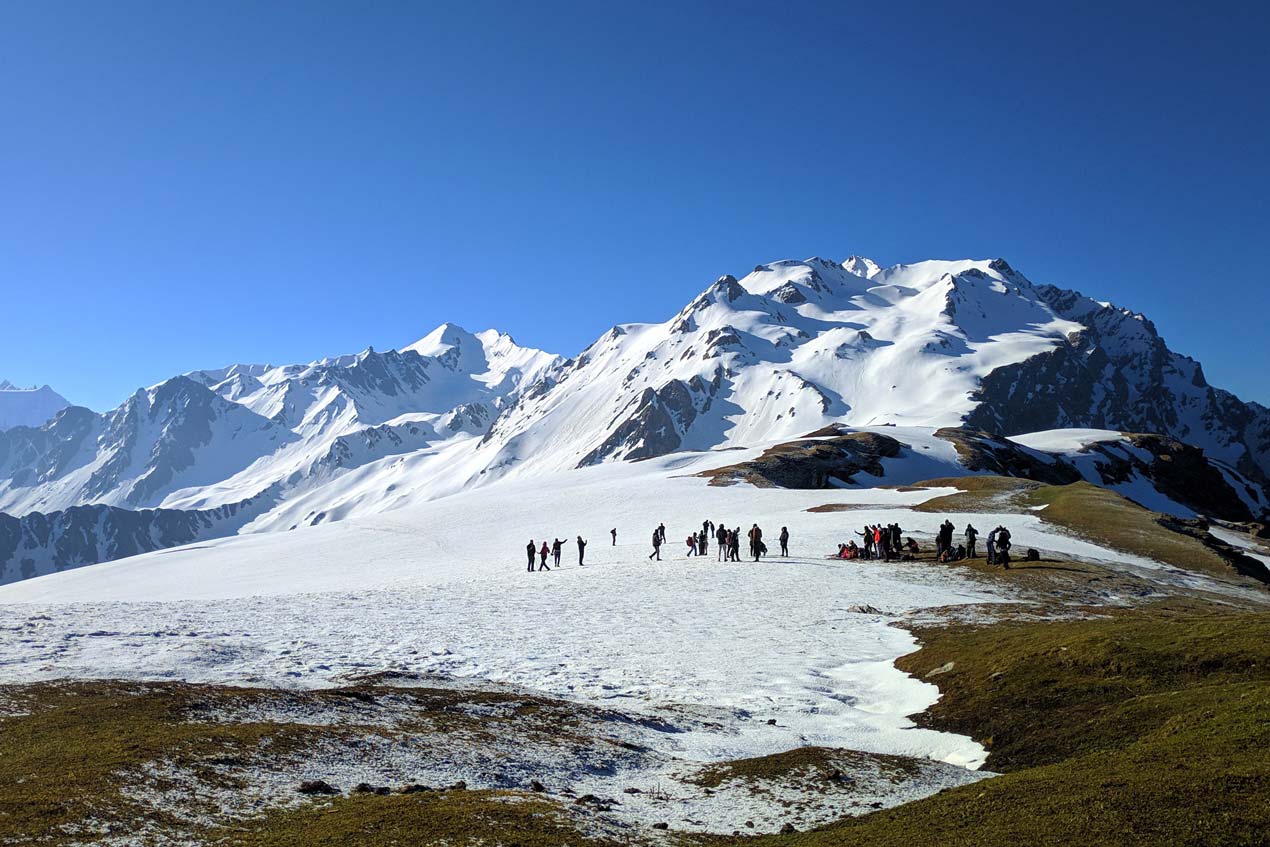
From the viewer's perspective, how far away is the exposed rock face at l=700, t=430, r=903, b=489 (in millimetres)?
95250

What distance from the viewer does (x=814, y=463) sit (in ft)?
350

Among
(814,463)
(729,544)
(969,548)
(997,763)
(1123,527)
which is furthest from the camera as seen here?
(814,463)

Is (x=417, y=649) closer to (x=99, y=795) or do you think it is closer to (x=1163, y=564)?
(x=99, y=795)

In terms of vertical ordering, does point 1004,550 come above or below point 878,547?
above

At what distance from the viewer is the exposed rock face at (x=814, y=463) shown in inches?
3750

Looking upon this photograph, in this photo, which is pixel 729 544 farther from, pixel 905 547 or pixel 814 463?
pixel 814 463

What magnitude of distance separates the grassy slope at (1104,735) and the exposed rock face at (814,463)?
6816 cm

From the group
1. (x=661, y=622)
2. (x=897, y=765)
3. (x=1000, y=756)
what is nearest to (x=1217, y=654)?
(x=1000, y=756)

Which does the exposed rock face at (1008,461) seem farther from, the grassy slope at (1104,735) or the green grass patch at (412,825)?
the green grass patch at (412,825)

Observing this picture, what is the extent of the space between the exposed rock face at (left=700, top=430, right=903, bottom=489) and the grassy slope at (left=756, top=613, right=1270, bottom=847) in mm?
68163

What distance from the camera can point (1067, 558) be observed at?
1619 inches

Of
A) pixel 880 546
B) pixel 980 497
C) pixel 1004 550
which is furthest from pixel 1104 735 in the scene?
pixel 980 497

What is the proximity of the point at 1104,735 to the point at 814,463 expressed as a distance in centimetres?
9388

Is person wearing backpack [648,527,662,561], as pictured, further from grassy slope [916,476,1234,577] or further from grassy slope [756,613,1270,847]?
grassy slope [756,613,1270,847]
